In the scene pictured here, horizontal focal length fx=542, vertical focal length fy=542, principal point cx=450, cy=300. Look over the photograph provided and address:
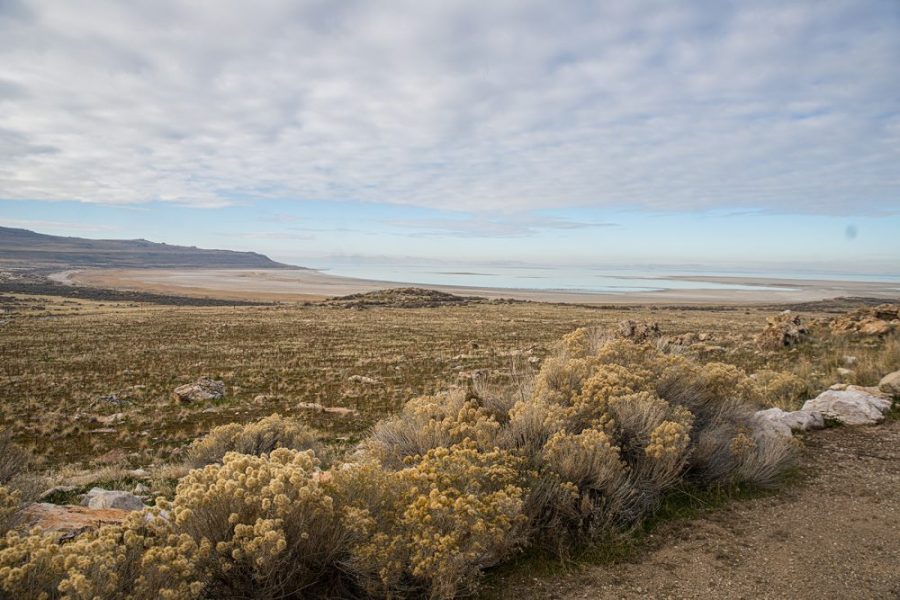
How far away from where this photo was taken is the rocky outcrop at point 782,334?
18250mm

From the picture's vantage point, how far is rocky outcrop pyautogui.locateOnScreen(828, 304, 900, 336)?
18.2 m

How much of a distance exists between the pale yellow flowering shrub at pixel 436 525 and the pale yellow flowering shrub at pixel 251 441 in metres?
3.75

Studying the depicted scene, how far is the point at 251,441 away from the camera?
7.34 metres

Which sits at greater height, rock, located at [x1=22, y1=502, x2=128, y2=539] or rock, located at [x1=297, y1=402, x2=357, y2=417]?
rock, located at [x1=22, y1=502, x2=128, y2=539]

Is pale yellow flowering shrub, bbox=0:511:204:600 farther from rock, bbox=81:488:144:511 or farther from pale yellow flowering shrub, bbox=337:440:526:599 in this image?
rock, bbox=81:488:144:511

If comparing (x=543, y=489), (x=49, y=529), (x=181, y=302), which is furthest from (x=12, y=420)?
(x=181, y=302)

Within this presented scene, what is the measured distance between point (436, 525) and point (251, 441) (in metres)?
4.60

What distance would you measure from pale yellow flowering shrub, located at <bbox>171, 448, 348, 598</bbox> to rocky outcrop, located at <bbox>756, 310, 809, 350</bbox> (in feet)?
61.1

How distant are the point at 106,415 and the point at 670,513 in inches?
474

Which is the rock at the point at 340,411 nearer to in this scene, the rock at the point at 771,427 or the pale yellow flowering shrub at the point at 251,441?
the pale yellow flowering shrub at the point at 251,441

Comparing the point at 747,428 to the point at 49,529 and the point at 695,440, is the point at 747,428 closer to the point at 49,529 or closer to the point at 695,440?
the point at 695,440

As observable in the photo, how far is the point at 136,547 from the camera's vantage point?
9.63 ft

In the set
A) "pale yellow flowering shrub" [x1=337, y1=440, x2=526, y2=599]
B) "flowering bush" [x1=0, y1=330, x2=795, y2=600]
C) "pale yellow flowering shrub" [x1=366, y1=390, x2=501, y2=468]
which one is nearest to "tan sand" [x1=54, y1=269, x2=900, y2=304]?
"pale yellow flowering shrub" [x1=366, y1=390, x2=501, y2=468]

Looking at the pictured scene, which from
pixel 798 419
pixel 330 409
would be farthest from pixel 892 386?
pixel 330 409
